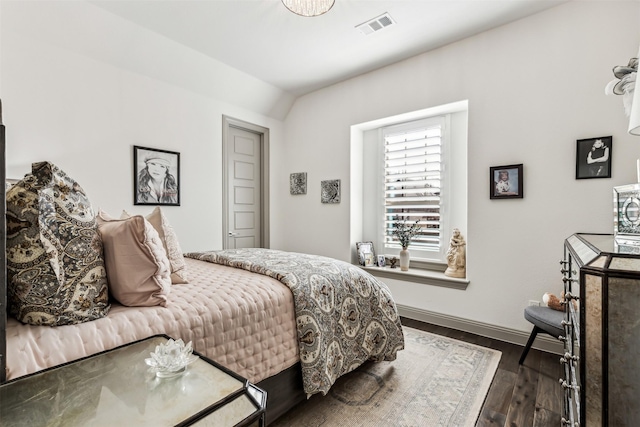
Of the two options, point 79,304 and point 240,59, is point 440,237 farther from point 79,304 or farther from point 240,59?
point 79,304

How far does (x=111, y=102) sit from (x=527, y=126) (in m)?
3.63

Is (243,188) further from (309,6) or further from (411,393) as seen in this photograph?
(411,393)

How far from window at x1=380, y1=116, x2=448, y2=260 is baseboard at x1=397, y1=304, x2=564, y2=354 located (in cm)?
64

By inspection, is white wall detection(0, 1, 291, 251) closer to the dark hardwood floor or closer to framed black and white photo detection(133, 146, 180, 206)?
framed black and white photo detection(133, 146, 180, 206)

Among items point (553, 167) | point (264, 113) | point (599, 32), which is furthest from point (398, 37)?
point (264, 113)

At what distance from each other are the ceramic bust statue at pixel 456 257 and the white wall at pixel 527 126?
0.16 meters

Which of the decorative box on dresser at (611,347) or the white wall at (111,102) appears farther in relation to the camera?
the white wall at (111,102)

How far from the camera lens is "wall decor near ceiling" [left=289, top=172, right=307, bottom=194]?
4070 millimetres

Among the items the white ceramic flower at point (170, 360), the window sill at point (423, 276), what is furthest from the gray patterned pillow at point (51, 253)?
the window sill at point (423, 276)

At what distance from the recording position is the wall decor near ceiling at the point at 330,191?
147 inches

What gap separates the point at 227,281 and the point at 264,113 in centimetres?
301

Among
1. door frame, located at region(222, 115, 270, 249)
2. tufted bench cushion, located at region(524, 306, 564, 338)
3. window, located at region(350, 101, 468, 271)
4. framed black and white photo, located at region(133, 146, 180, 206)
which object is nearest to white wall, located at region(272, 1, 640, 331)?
window, located at region(350, 101, 468, 271)

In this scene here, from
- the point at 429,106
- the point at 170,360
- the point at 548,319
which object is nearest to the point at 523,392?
the point at 548,319

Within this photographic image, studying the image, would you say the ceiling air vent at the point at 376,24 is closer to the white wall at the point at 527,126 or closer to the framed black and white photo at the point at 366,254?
the white wall at the point at 527,126
